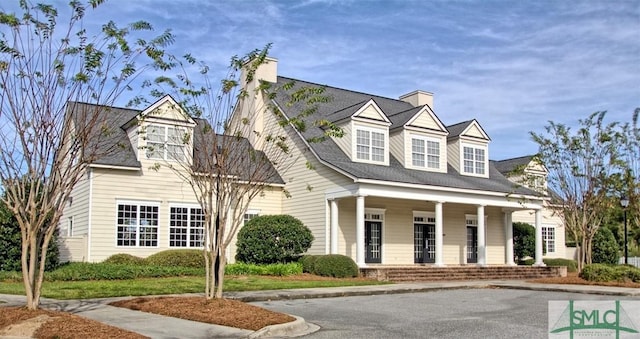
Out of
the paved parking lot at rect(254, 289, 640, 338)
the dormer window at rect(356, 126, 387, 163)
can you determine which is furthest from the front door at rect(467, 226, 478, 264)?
the paved parking lot at rect(254, 289, 640, 338)

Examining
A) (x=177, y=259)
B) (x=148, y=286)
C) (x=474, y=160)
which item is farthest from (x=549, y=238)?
(x=148, y=286)

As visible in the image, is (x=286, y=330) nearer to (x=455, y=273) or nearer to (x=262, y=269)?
(x=262, y=269)

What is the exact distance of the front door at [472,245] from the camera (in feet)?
107

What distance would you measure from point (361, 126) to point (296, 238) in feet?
19.2

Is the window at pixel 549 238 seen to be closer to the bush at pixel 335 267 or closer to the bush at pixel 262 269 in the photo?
the bush at pixel 335 267

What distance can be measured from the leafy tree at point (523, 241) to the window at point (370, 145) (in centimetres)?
1052

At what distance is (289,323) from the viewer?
11.2m

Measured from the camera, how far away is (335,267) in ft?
78.0

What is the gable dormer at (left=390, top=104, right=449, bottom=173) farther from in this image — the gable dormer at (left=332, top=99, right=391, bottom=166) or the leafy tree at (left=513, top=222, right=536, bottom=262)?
the leafy tree at (left=513, top=222, right=536, bottom=262)

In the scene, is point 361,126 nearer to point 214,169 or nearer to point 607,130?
point 607,130

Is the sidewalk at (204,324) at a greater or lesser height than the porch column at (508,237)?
lesser

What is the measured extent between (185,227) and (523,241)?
59.2ft

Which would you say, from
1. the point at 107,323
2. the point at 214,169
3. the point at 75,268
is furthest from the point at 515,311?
the point at 75,268

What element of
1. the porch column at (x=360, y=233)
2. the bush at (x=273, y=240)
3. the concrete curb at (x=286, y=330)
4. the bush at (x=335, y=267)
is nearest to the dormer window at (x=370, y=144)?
the porch column at (x=360, y=233)
